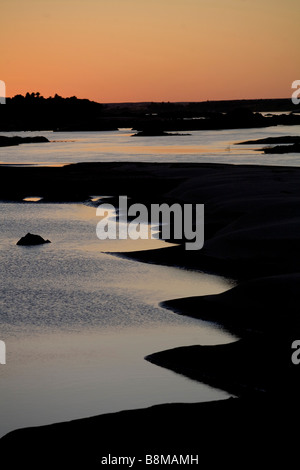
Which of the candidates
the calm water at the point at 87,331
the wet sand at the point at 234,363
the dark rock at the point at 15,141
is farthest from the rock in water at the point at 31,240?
the dark rock at the point at 15,141

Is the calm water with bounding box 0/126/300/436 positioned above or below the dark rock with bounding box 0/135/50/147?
below

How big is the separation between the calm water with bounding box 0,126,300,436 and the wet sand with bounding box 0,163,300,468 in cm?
59

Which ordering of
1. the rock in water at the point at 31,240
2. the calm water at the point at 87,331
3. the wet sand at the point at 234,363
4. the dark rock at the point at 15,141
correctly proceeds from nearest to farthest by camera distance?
the wet sand at the point at 234,363 → the calm water at the point at 87,331 → the rock in water at the point at 31,240 → the dark rock at the point at 15,141

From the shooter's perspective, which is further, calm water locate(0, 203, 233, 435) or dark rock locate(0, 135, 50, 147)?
dark rock locate(0, 135, 50, 147)

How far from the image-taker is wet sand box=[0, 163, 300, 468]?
29.4 feet

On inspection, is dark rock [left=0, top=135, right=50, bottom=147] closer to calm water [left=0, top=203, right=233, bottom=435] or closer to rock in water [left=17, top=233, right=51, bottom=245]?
rock in water [left=17, top=233, right=51, bottom=245]

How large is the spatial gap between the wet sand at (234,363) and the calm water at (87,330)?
0.59 metres

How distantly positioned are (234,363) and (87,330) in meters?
3.76

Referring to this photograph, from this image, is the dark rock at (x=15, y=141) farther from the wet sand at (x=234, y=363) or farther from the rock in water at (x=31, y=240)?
the rock in water at (x=31, y=240)

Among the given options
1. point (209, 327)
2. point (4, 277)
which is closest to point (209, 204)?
point (4, 277)

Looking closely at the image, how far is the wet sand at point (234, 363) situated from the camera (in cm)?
895

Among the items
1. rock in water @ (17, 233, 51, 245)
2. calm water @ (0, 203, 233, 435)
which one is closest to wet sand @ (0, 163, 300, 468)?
calm water @ (0, 203, 233, 435)

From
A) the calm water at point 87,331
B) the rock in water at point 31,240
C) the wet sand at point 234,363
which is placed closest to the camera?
the wet sand at point 234,363
